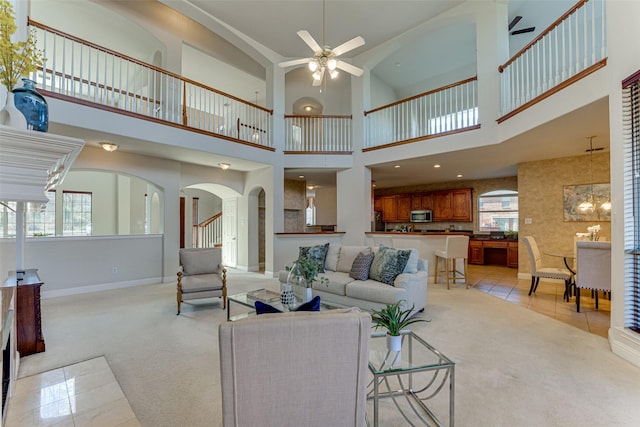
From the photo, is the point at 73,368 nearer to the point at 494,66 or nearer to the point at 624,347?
the point at 624,347

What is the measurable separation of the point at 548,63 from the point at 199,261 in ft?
18.5

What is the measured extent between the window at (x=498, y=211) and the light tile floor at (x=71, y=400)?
9211 millimetres

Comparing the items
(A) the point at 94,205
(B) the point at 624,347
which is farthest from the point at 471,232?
(A) the point at 94,205

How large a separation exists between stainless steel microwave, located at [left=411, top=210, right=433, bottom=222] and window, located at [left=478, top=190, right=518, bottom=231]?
1405 millimetres

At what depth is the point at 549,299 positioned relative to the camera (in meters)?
4.72

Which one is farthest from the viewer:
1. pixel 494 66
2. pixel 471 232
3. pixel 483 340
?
pixel 471 232

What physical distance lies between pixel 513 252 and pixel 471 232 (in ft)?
4.34

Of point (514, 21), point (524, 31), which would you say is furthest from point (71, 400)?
point (524, 31)

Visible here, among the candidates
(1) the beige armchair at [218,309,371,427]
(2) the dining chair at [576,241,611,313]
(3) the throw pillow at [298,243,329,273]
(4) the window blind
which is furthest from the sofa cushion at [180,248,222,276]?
(2) the dining chair at [576,241,611,313]

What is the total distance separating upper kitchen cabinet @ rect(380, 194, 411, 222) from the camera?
1011 cm

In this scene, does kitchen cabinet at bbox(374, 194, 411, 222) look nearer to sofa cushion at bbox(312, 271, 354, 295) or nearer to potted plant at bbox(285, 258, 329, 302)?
sofa cushion at bbox(312, 271, 354, 295)

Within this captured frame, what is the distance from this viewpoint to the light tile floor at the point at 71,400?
74.4 inches

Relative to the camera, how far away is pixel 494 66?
198 inches

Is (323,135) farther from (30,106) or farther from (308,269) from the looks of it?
(30,106)
